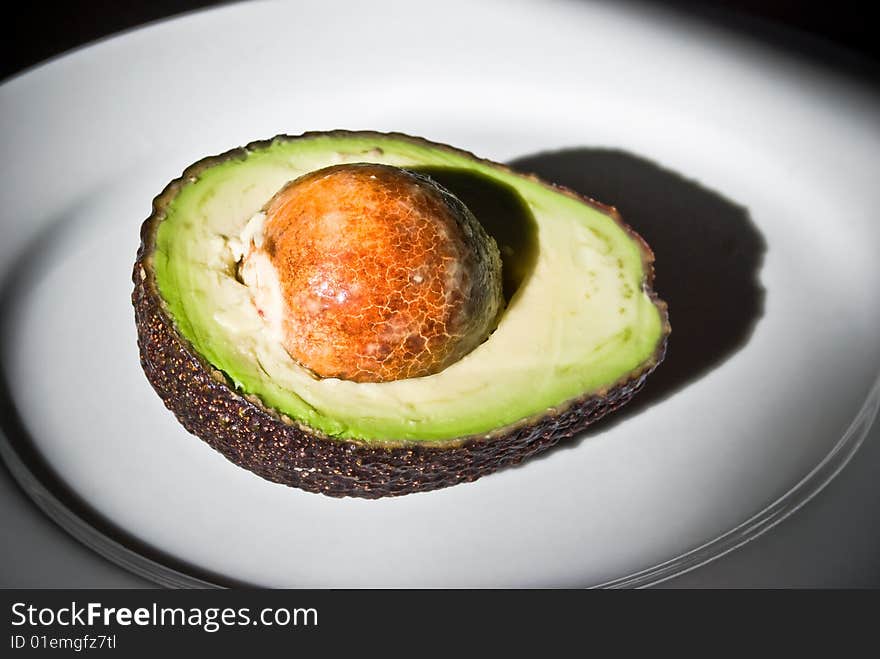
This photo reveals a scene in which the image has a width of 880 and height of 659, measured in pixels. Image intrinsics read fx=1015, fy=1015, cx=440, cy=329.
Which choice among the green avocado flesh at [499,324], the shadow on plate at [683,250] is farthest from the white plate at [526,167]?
the green avocado flesh at [499,324]

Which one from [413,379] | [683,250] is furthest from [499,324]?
[683,250]

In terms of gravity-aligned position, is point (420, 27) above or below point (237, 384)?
above

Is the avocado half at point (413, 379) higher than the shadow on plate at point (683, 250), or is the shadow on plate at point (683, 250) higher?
the shadow on plate at point (683, 250)

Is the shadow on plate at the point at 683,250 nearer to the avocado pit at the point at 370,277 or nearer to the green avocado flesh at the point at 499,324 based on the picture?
the green avocado flesh at the point at 499,324

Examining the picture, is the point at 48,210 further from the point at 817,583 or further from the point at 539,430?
the point at 817,583

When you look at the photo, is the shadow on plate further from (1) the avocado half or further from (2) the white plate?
(1) the avocado half
